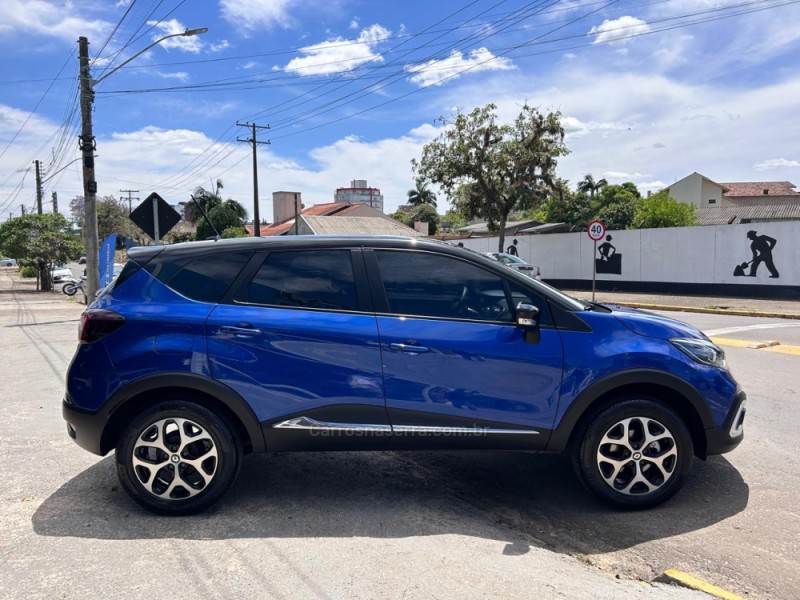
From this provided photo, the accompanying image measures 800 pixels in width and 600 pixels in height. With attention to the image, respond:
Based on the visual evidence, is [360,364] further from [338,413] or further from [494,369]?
[494,369]

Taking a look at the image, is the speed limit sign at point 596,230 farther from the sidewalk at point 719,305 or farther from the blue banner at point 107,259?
the blue banner at point 107,259

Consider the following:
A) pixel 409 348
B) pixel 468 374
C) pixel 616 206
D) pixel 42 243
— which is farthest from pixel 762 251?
pixel 616 206

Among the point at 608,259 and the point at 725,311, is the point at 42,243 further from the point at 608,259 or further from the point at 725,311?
the point at 725,311

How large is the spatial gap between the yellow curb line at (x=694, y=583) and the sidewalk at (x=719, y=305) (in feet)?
40.0

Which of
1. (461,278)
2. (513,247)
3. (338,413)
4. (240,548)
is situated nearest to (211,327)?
(338,413)

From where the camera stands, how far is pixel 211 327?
3541 millimetres

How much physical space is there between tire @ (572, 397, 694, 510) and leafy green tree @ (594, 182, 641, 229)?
55018mm

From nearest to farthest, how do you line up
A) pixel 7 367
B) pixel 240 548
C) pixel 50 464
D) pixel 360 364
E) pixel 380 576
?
pixel 380 576, pixel 240 548, pixel 360 364, pixel 50 464, pixel 7 367

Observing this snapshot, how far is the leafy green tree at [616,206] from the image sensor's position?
5831cm

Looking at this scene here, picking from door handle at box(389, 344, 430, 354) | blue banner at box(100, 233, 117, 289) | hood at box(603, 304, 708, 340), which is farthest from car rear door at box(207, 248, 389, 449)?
blue banner at box(100, 233, 117, 289)

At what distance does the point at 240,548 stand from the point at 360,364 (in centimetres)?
122

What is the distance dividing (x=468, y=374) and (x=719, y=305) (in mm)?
16713

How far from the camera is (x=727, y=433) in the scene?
3682mm

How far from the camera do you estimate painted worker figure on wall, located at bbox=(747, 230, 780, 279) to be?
18984 millimetres
